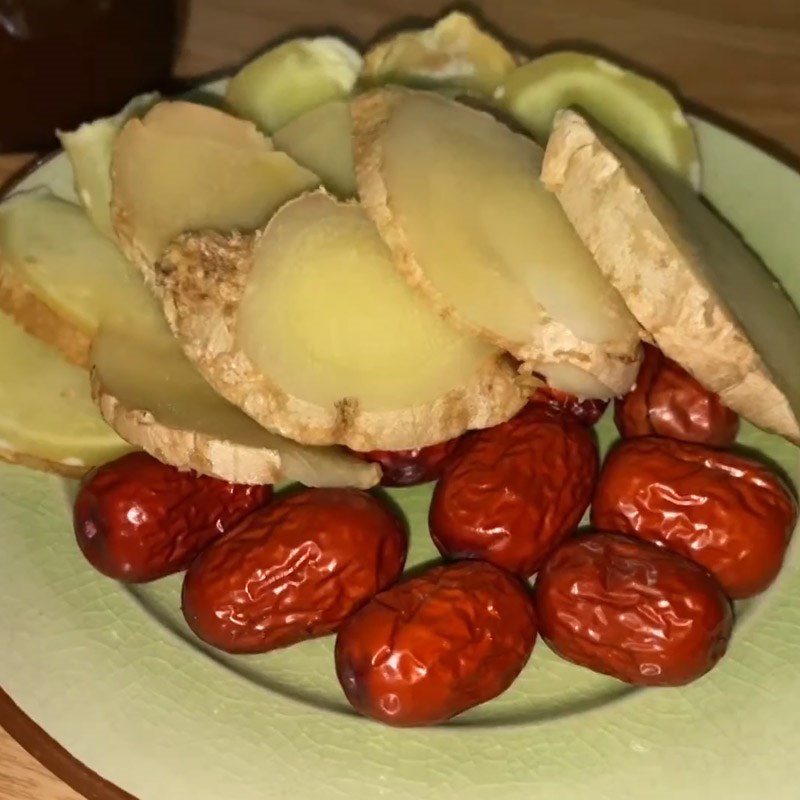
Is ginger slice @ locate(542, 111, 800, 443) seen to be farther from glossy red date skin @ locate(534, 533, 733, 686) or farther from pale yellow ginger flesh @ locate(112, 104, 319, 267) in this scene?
pale yellow ginger flesh @ locate(112, 104, 319, 267)

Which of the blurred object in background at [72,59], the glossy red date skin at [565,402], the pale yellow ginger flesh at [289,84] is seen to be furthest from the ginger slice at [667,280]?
the blurred object in background at [72,59]

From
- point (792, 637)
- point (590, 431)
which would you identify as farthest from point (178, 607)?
point (792, 637)

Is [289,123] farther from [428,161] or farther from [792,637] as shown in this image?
[792,637]

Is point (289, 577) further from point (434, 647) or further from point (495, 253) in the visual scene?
point (495, 253)

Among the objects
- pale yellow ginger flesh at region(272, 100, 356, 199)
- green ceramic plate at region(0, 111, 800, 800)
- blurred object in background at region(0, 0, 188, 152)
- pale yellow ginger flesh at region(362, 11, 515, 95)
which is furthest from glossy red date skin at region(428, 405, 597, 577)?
blurred object in background at region(0, 0, 188, 152)

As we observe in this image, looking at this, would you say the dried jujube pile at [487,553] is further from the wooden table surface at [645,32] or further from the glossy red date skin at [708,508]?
the wooden table surface at [645,32]

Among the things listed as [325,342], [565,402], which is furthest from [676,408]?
[325,342]
